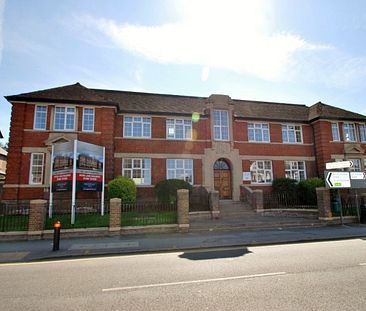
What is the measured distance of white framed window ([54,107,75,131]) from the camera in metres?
19.6

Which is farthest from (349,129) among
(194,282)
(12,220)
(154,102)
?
(12,220)

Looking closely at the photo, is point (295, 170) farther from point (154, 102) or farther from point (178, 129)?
point (154, 102)

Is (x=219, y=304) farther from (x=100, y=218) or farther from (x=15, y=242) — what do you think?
(x=100, y=218)

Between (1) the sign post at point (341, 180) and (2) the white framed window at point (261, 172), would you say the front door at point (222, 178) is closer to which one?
(2) the white framed window at point (261, 172)

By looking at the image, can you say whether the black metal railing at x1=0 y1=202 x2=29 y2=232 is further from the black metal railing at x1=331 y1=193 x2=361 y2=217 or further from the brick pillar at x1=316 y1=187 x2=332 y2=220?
the black metal railing at x1=331 y1=193 x2=361 y2=217

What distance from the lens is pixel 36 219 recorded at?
12320 millimetres

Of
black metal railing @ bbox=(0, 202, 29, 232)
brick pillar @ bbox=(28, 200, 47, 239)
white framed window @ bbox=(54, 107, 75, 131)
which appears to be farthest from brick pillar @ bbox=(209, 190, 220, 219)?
white framed window @ bbox=(54, 107, 75, 131)

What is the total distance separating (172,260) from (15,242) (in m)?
7.88

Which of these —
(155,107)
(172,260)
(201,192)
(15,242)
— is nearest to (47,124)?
(155,107)

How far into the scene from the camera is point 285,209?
18500 millimetres

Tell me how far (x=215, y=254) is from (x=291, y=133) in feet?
62.7

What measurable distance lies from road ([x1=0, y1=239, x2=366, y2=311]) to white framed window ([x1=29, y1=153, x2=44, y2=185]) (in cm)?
1242

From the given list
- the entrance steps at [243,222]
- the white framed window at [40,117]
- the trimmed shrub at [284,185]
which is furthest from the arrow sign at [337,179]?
the white framed window at [40,117]

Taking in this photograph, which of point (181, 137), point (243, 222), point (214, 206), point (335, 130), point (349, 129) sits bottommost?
point (243, 222)
